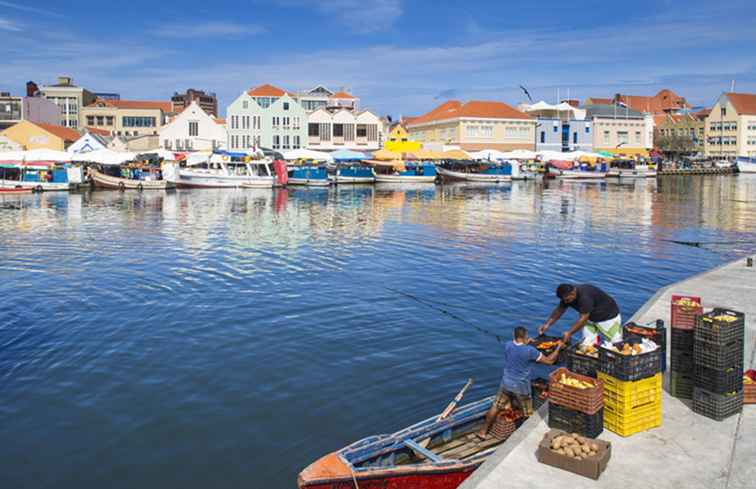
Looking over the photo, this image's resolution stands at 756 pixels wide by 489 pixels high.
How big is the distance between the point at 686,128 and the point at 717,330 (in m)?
142

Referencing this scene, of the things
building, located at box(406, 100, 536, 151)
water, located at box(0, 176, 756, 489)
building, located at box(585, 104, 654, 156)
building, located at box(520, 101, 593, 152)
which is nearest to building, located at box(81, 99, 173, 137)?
building, located at box(406, 100, 536, 151)

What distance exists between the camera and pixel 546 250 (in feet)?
92.2

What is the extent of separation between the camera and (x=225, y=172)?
2621 inches

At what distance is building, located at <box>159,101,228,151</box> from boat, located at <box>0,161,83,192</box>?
2767cm

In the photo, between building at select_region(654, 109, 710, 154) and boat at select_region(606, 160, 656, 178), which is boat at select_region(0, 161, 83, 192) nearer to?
boat at select_region(606, 160, 656, 178)

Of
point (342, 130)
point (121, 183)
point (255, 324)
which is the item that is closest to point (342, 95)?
point (342, 130)

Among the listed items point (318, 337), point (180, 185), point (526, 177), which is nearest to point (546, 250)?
point (318, 337)

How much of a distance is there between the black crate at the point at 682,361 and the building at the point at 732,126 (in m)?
132

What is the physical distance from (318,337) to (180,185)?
54.5m

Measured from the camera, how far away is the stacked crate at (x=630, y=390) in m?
8.33

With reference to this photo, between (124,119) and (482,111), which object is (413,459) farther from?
(124,119)

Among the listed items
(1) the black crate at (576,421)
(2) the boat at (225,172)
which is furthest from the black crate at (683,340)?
(2) the boat at (225,172)

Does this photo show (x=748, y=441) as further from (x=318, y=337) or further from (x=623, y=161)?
(x=623, y=161)

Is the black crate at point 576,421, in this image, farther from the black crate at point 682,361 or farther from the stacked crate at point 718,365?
the black crate at point 682,361
